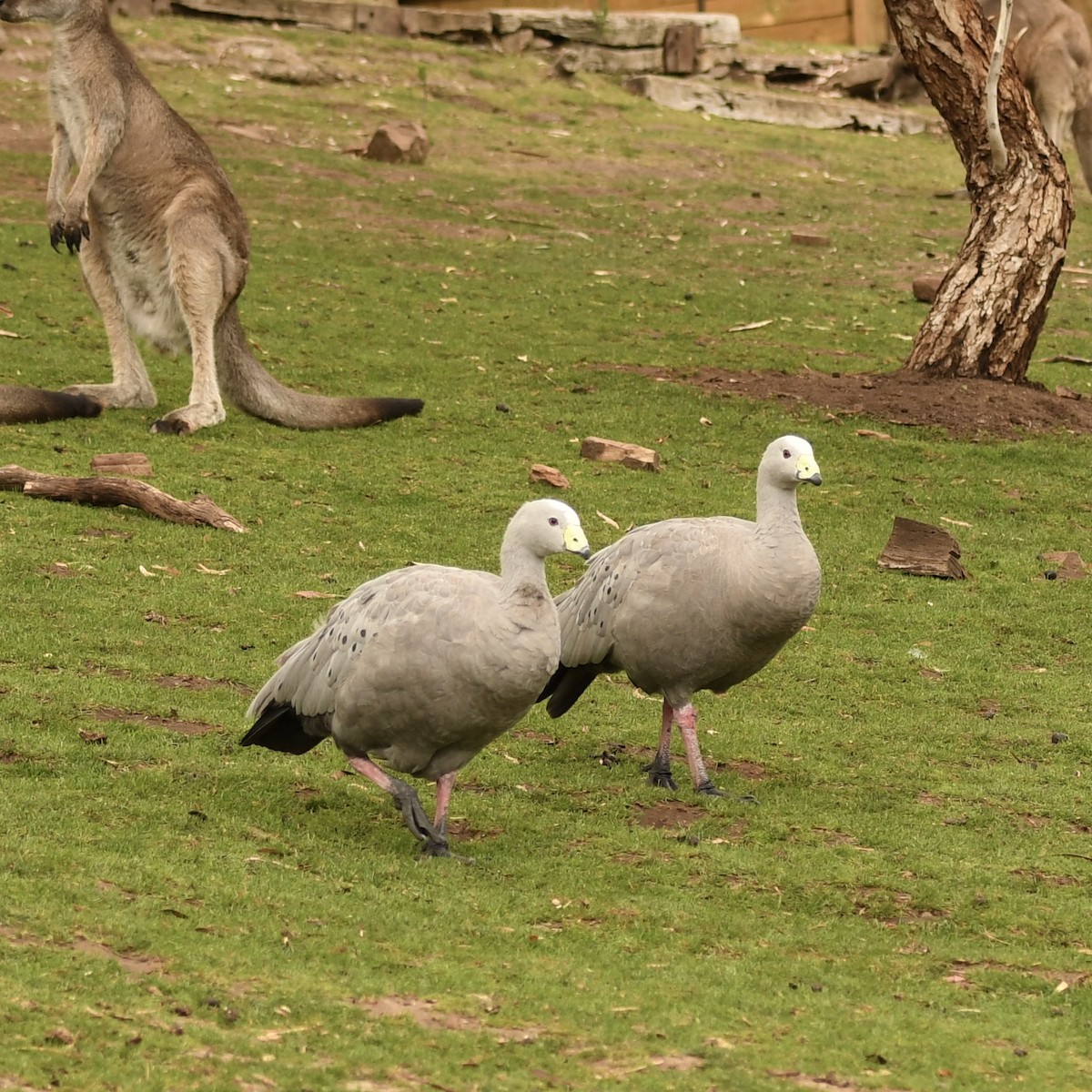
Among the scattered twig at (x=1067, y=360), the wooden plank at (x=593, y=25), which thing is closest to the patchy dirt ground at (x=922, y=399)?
the scattered twig at (x=1067, y=360)

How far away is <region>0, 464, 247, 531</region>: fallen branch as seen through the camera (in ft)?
28.3

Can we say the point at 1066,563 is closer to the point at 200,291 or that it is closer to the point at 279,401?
the point at 279,401

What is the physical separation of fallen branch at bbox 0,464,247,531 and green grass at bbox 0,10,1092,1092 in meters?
0.07

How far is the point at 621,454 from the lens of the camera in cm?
1032

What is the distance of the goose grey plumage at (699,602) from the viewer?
5.92 m

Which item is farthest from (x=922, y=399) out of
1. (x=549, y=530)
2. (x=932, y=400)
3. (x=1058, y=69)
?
(x=549, y=530)

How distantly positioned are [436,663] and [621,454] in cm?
533

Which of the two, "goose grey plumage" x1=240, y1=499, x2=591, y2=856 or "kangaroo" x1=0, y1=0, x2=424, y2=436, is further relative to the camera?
"kangaroo" x1=0, y1=0, x2=424, y2=436

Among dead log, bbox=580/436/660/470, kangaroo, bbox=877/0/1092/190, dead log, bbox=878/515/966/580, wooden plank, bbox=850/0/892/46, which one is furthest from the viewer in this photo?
wooden plank, bbox=850/0/892/46

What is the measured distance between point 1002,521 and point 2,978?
6947mm

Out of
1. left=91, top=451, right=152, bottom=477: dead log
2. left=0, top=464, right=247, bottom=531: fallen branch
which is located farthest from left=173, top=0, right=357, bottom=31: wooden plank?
left=0, top=464, right=247, bottom=531: fallen branch

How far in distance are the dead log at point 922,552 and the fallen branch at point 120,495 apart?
323 centimetres

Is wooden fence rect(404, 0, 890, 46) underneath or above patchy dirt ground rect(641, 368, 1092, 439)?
above

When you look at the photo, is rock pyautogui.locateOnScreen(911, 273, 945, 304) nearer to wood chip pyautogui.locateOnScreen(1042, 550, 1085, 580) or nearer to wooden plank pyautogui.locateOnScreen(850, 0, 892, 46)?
wood chip pyautogui.locateOnScreen(1042, 550, 1085, 580)
